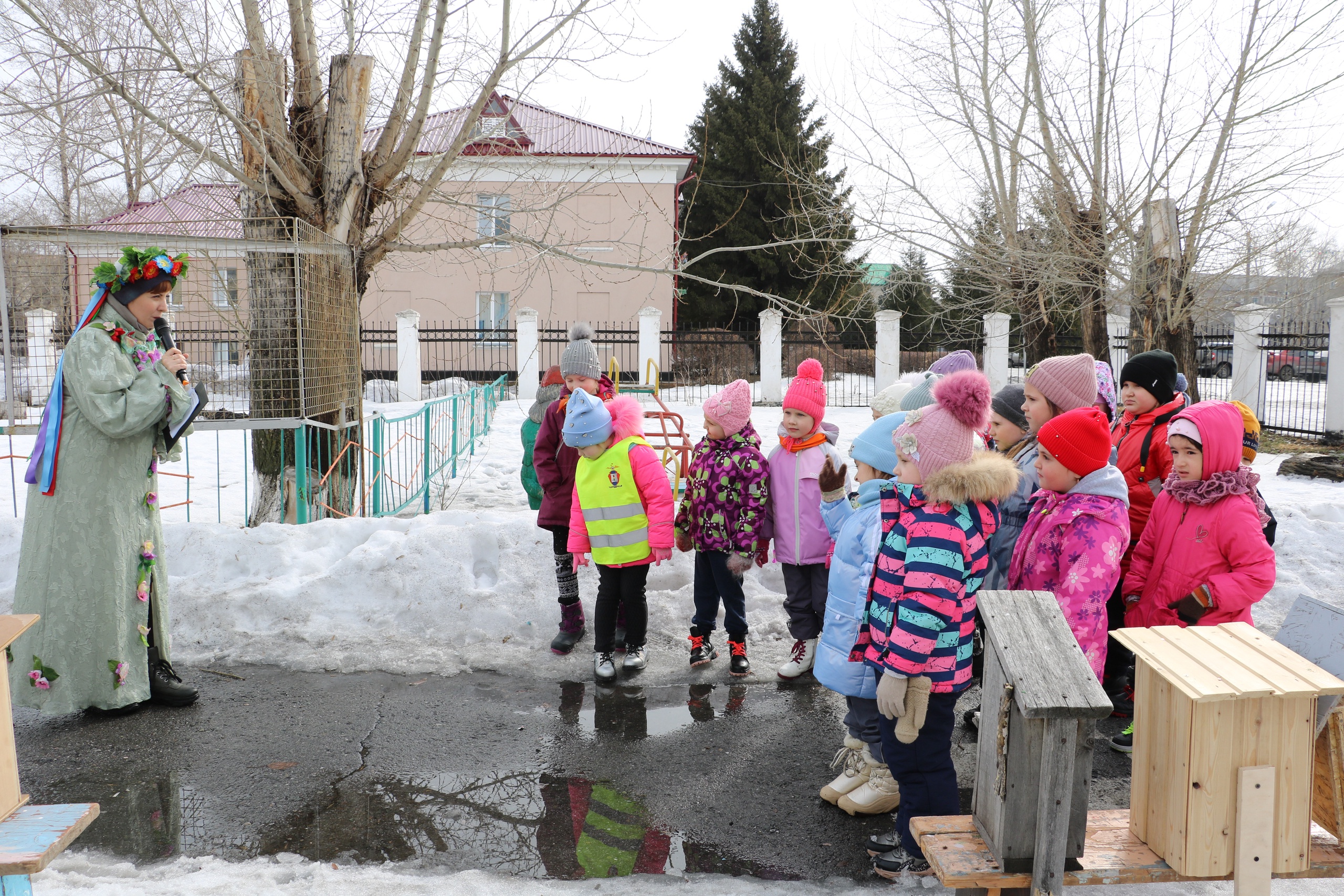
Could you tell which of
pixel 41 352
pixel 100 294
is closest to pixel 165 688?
pixel 100 294

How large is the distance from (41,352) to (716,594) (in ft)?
18.8

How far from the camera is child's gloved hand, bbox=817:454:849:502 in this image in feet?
13.6

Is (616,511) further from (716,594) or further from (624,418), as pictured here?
(716,594)

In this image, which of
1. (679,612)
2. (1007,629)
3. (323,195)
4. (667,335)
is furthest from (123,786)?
(667,335)

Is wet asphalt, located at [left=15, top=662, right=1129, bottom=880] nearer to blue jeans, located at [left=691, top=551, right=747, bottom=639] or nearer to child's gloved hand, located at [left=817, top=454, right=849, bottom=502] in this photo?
blue jeans, located at [left=691, top=551, right=747, bottom=639]

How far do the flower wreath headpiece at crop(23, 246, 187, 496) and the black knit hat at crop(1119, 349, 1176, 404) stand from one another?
466 centimetres

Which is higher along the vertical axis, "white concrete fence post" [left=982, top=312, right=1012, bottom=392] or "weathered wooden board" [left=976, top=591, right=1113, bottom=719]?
"white concrete fence post" [left=982, top=312, right=1012, bottom=392]

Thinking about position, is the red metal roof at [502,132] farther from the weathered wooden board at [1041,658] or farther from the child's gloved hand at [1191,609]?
the weathered wooden board at [1041,658]

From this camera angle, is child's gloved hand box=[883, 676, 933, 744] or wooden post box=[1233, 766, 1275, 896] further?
child's gloved hand box=[883, 676, 933, 744]

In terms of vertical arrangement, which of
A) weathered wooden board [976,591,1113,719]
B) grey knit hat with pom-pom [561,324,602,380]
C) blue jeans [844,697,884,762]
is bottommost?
blue jeans [844,697,884,762]

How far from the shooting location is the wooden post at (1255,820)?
225cm

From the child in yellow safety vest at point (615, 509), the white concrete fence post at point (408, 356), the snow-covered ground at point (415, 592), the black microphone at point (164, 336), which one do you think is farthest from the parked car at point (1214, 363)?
the black microphone at point (164, 336)

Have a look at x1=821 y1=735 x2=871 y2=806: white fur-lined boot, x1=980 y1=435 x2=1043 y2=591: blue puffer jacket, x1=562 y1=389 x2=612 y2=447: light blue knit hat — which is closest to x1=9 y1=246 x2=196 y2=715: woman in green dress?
x1=562 y1=389 x2=612 y2=447: light blue knit hat

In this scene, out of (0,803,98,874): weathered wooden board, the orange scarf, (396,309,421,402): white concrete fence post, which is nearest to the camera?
(0,803,98,874): weathered wooden board
